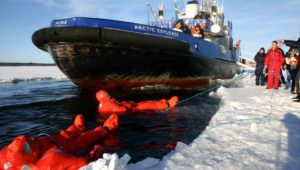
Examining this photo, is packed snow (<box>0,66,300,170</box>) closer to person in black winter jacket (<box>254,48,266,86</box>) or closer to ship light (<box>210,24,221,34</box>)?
person in black winter jacket (<box>254,48,266,86</box>)

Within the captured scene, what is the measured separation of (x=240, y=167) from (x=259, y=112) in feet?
6.59

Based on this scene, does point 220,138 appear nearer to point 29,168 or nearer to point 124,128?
point 124,128

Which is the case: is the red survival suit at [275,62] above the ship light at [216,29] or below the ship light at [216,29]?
below

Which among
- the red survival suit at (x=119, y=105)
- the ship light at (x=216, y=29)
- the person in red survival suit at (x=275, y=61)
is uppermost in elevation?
the ship light at (x=216, y=29)

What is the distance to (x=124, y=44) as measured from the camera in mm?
5961

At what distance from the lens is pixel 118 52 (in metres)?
6.04

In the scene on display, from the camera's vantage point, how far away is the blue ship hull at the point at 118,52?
5.80 meters

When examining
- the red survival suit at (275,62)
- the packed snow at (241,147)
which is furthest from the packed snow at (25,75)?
the packed snow at (241,147)

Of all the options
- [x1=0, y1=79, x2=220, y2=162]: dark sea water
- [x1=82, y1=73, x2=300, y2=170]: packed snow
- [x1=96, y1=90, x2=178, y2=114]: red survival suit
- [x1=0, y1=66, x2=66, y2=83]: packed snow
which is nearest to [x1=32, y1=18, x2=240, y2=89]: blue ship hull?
[x1=0, y1=79, x2=220, y2=162]: dark sea water

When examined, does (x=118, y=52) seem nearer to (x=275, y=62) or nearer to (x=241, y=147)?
(x=275, y=62)

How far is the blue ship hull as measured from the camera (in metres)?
5.80

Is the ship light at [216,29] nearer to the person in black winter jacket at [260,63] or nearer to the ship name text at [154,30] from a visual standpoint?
the person in black winter jacket at [260,63]

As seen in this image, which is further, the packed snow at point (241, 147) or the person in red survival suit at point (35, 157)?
the packed snow at point (241, 147)

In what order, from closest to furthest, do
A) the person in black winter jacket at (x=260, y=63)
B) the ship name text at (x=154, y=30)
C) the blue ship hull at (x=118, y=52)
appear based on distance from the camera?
1. the blue ship hull at (x=118, y=52)
2. the ship name text at (x=154, y=30)
3. the person in black winter jacket at (x=260, y=63)
